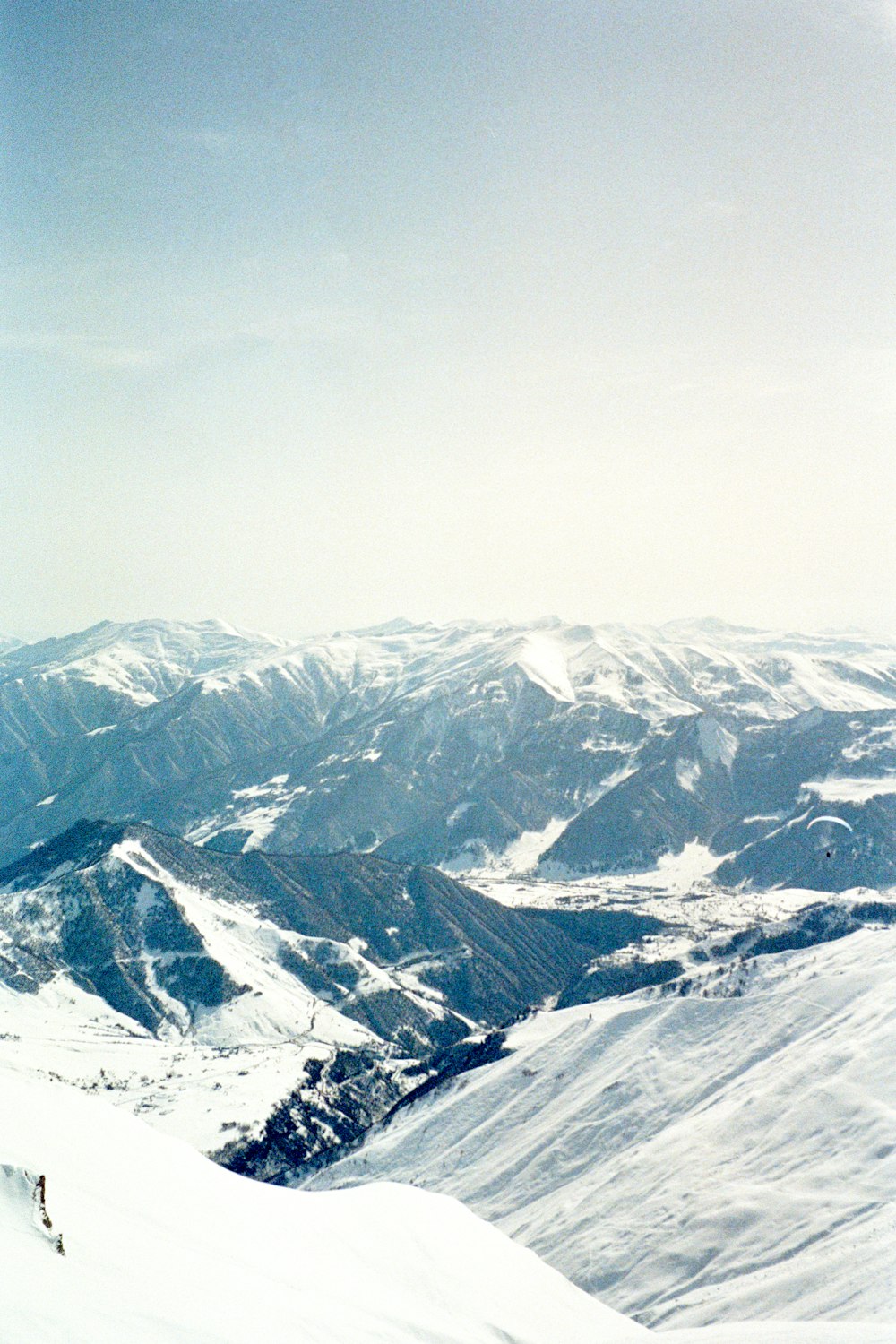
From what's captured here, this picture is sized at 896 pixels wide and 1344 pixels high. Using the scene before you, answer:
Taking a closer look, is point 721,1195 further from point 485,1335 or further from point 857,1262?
point 485,1335

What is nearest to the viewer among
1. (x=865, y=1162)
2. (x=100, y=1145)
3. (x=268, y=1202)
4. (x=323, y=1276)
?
(x=323, y=1276)

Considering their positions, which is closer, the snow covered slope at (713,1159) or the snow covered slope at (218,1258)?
the snow covered slope at (218,1258)

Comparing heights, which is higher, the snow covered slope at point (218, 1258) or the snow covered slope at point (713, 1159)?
the snow covered slope at point (218, 1258)

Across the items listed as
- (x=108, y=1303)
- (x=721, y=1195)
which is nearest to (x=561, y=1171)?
(x=721, y=1195)

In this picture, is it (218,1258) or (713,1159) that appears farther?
(713,1159)

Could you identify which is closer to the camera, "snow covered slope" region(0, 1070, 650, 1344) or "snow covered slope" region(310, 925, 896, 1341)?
"snow covered slope" region(0, 1070, 650, 1344)
